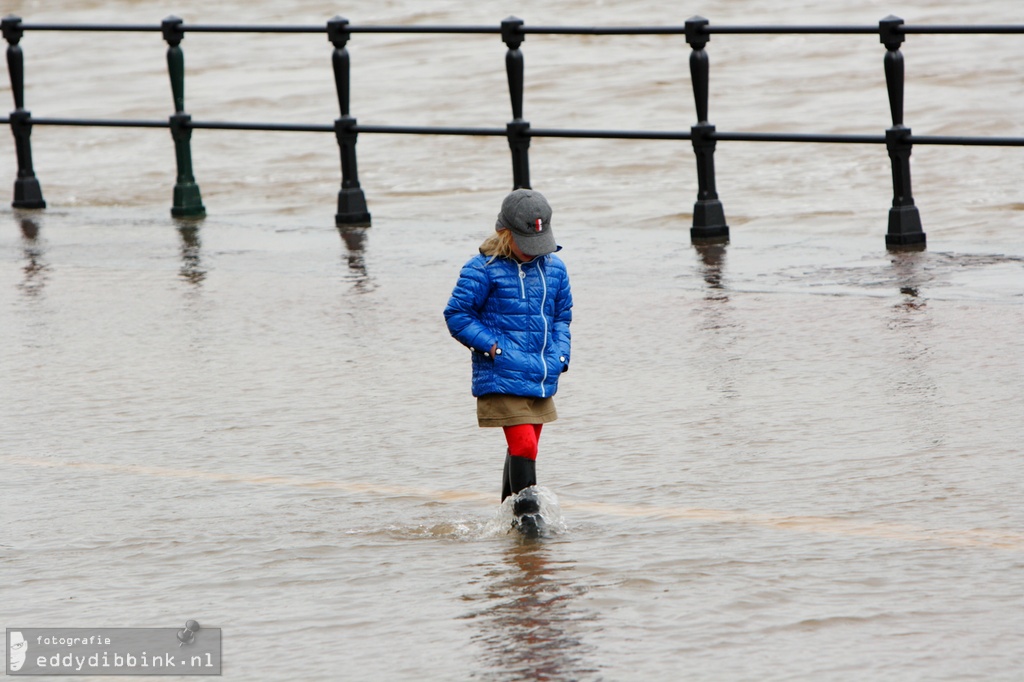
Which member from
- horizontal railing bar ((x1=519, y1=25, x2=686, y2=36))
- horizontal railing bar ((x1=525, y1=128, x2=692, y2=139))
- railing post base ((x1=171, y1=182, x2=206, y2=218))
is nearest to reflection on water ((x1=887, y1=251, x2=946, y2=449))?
horizontal railing bar ((x1=525, y1=128, x2=692, y2=139))

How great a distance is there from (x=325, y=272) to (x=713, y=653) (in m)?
6.78

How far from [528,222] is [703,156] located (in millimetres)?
6378

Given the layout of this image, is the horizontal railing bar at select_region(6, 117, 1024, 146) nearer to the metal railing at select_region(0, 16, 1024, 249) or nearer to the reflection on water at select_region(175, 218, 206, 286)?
the metal railing at select_region(0, 16, 1024, 249)

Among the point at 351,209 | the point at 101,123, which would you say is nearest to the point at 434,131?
the point at 351,209

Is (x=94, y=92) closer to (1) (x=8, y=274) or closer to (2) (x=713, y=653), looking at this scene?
(1) (x=8, y=274)

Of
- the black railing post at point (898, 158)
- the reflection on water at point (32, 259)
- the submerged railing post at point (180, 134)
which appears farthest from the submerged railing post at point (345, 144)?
the black railing post at point (898, 158)

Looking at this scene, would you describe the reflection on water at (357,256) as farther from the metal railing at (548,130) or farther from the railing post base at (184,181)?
the railing post base at (184,181)

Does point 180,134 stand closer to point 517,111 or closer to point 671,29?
point 517,111

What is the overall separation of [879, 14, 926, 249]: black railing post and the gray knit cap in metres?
5.68

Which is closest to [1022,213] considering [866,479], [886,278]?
[886,278]

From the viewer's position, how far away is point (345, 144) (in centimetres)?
1321

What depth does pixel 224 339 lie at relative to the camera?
8969 millimetres

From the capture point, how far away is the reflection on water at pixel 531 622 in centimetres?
440

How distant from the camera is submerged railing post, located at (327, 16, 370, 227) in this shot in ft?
43.0
